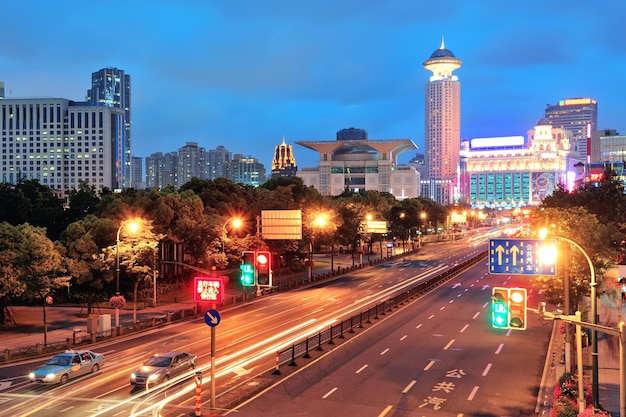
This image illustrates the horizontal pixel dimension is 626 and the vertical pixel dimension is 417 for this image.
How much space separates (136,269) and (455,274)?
48628 millimetres

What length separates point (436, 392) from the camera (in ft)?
97.3

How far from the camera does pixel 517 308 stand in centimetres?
2211

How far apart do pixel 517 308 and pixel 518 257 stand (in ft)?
19.9

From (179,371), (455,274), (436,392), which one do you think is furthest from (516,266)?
(455,274)

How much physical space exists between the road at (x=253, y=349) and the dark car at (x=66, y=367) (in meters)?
0.49

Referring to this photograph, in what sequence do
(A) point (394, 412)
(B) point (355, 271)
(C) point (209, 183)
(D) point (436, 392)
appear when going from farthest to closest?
(B) point (355, 271)
(C) point (209, 183)
(D) point (436, 392)
(A) point (394, 412)

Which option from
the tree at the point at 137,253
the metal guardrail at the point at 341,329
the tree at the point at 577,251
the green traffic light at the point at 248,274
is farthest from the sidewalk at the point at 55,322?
the tree at the point at 577,251

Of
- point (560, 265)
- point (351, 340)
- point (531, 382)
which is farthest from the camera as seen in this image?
point (351, 340)

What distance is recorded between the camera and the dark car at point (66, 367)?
1222 inches

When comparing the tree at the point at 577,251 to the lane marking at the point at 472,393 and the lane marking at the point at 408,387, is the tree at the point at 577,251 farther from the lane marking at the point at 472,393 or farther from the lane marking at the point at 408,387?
the lane marking at the point at 408,387

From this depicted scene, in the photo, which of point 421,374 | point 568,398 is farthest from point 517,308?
point 421,374

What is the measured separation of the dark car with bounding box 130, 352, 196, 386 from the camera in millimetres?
30000

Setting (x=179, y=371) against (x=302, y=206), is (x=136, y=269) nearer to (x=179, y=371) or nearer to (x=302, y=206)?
(x=179, y=371)

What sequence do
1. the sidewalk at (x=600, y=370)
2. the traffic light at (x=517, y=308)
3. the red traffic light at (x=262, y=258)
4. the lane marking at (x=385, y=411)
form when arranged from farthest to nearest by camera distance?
the red traffic light at (x=262, y=258), the sidewalk at (x=600, y=370), the lane marking at (x=385, y=411), the traffic light at (x=517, y=308)
